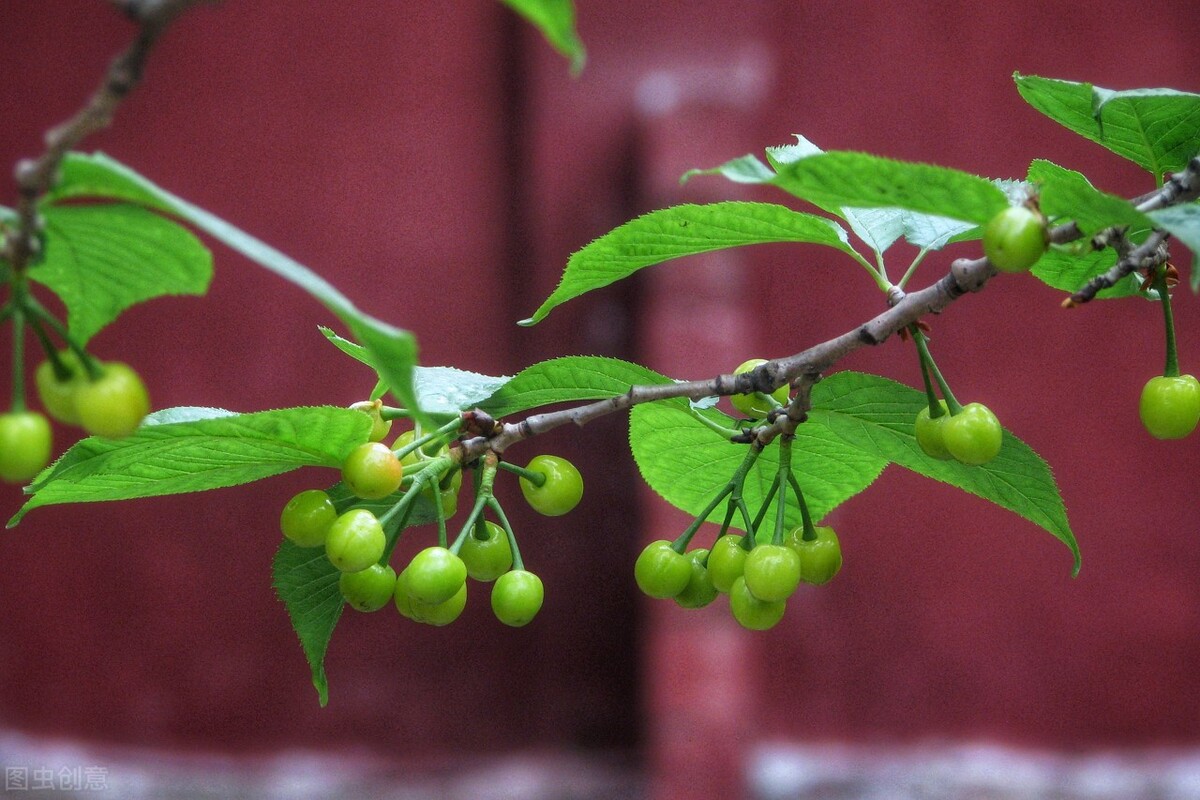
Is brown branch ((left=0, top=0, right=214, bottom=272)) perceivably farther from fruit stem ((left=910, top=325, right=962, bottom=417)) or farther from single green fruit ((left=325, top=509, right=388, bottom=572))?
fruit stem ((left=910, top=325, right=962, bottom=417))

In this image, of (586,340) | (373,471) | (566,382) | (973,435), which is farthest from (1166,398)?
(586,340)

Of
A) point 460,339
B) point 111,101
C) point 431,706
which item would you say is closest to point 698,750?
point 431,706

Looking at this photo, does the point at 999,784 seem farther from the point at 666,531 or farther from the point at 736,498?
the point at 736,498

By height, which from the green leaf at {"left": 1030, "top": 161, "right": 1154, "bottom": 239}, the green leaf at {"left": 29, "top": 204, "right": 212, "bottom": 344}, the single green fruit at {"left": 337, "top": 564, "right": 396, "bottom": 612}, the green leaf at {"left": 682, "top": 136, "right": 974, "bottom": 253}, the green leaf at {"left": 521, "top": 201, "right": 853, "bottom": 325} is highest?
the green leaf at {"left": 682, "top": 136, "right": 974, "bottom": 253}

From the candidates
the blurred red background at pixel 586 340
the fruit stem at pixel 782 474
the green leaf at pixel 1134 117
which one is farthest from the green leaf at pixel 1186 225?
the blurred red background at pixel 586 340

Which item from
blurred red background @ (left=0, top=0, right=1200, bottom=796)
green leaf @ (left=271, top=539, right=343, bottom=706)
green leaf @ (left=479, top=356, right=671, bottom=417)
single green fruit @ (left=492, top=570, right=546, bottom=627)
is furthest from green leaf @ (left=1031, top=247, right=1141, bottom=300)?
blurred red background @ (left=0, top=0, right=1200, bottom=796)
